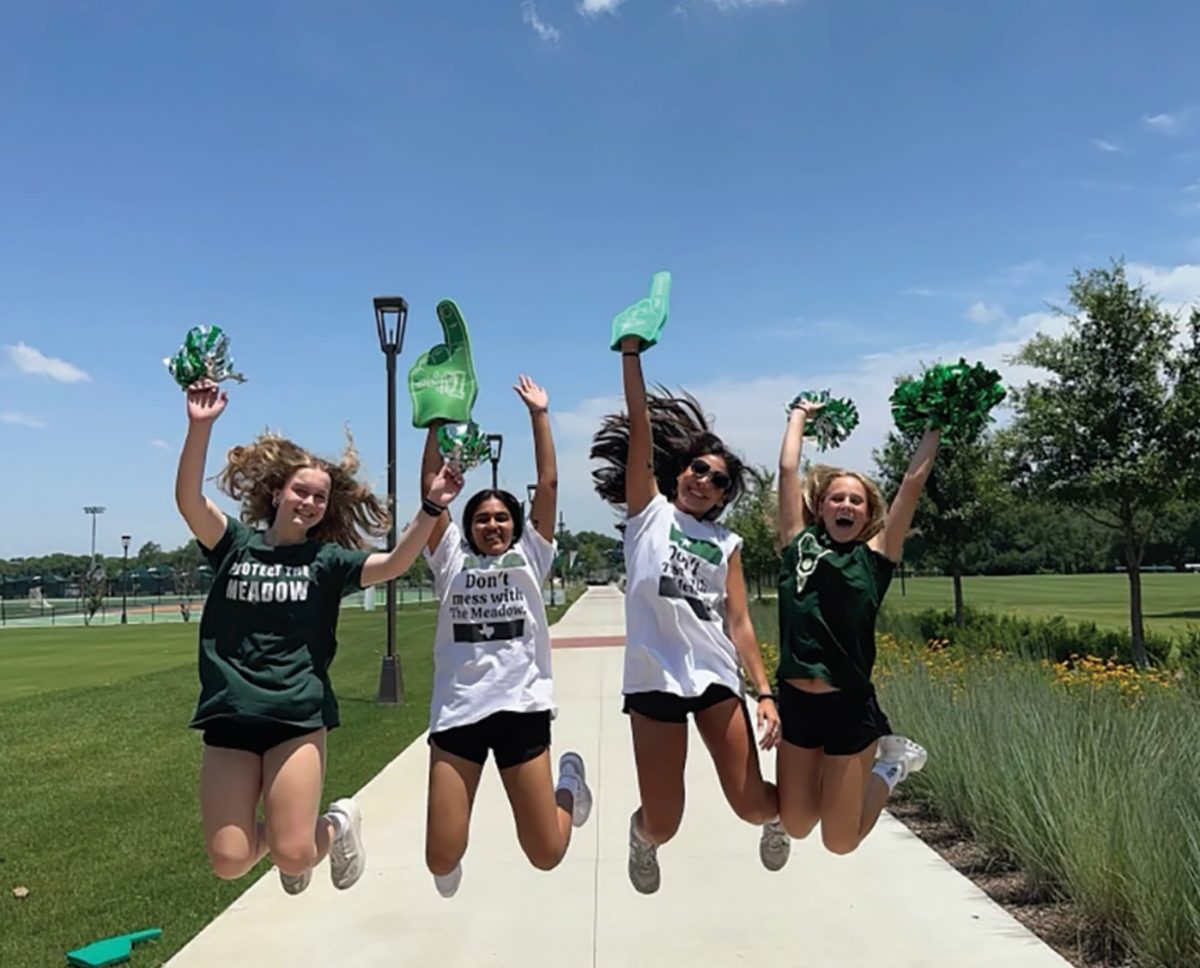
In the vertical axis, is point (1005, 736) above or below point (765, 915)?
above

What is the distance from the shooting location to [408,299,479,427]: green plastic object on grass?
4.24 metres

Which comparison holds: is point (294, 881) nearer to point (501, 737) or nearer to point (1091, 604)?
point (501, 737)

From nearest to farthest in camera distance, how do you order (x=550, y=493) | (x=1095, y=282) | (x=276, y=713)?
1. (x=276, y=713)
2. (x=550, y=493)
3. (x=1095, y=282)

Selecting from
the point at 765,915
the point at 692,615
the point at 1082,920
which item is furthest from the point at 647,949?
the point at 1082,920

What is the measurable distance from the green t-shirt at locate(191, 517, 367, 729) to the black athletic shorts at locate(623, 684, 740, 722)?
4.09 feet

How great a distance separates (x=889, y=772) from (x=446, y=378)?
2.50 metres

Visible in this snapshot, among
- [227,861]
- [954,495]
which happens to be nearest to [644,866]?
[227,861]

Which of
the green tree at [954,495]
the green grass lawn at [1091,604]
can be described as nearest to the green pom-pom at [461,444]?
the green tree at [954,495]

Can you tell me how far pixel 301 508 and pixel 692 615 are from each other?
1.69 m

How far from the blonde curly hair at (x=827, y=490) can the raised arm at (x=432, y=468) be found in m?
1.60

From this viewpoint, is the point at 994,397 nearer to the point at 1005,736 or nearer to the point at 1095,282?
the point at 1005,736

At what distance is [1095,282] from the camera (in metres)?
12.2

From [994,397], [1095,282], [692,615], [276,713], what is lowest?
[276,713]

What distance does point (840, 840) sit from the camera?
3965 millimetres
